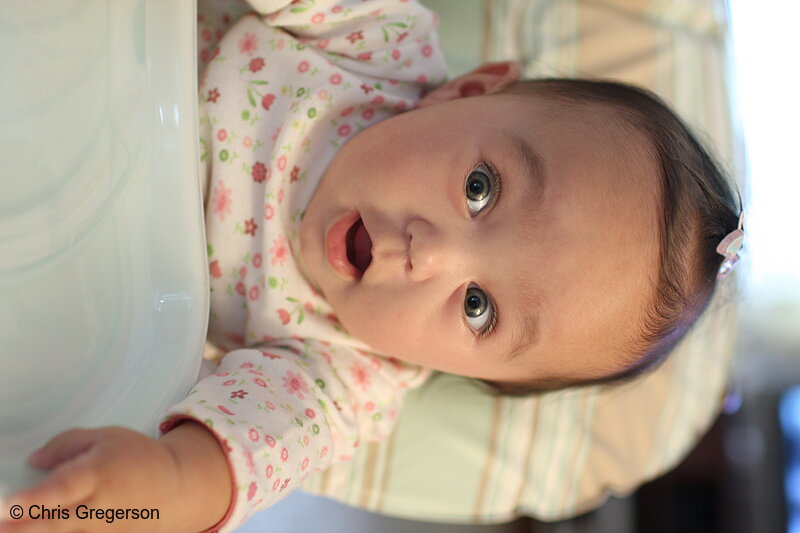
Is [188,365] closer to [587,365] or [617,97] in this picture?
[587,365]

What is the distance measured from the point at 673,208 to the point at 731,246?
0.10m

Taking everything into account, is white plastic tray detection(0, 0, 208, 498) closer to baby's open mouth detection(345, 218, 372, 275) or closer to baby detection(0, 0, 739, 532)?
baby detection(0, 0, 739, 532)

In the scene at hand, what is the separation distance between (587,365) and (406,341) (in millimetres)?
231

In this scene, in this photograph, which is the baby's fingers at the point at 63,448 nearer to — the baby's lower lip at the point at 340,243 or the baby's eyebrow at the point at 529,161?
the baby's lower lip at the point at 340,243

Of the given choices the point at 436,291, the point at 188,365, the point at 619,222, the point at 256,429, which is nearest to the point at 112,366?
the point at 188,365

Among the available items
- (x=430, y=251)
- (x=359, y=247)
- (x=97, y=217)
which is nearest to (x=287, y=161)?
(x=359, y=247)

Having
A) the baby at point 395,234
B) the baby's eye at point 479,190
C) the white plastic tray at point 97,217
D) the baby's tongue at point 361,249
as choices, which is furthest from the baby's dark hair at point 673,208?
the white plastic tray at point 97,217

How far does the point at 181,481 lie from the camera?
1.95 feet

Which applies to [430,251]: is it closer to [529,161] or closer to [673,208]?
[529,161]

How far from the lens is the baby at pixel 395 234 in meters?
0.79

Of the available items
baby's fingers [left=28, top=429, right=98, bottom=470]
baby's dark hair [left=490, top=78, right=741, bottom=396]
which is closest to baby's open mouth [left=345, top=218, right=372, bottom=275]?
baby's dark hair [left=490, top=78, right=741, bottom=396]

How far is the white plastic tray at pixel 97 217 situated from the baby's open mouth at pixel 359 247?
32cm

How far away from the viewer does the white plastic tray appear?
0.51m

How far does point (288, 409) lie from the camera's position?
80 centimetres
